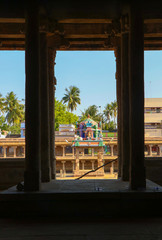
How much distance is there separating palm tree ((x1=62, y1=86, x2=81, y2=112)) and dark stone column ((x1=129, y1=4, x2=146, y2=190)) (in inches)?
2829

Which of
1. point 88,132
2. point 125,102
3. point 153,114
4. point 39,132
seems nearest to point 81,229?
point 39,132

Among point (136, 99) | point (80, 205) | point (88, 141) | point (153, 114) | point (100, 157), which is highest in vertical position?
point (153, 114)

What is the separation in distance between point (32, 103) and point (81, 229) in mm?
3292

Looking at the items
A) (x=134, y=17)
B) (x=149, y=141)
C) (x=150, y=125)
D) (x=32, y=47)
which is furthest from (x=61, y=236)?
(x=150, y=125)

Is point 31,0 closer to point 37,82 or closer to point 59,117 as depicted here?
point 37,82

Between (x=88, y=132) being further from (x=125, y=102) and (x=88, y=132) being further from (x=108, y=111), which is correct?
(x=108, y=111)

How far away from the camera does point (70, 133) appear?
175ft

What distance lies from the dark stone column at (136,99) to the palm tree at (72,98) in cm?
7185

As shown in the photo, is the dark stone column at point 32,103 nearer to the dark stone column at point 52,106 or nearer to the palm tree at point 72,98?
the dark stone column at point 52,106

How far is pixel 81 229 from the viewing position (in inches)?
207

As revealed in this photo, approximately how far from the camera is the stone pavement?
4.75 meters

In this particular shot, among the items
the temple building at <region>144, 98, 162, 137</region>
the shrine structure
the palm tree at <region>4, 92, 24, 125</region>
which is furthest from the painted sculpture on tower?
the palm tree at <region>4, 92, 24, 125</region>

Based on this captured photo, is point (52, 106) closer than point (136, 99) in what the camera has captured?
No

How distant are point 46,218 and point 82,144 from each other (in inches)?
1406
